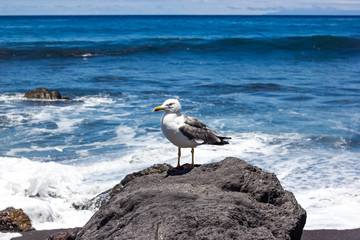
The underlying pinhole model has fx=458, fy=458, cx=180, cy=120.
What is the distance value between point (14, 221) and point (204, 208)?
301cm

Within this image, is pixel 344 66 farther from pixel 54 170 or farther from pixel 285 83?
pixel 54 170

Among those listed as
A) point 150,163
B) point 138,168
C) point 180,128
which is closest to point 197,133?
point 180,128

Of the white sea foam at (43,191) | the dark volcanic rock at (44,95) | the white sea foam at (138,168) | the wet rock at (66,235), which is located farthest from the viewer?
the dark volcanic rock at (44,95)

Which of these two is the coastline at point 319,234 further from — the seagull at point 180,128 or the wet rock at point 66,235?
the seagull at point 180,128

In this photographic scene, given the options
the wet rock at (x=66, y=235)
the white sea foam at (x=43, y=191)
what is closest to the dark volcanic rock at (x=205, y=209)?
the wet rock at (x=66, y=235)

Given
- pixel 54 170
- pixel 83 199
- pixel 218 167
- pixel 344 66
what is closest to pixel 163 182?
pixel 218 167

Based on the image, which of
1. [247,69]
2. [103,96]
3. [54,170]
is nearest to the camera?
[54,170]

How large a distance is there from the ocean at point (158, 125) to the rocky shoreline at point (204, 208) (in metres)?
1.98

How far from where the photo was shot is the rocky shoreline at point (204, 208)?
3.40m

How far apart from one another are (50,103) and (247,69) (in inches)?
458

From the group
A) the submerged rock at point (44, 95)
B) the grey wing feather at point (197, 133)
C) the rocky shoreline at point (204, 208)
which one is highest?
the grey wing feather at point (197, 133)

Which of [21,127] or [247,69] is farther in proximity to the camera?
[247,69]

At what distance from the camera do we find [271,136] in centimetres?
1059

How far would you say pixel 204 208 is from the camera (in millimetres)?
3516
